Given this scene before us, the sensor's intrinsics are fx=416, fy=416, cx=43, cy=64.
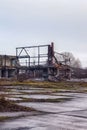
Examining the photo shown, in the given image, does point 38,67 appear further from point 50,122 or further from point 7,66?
point 50,122

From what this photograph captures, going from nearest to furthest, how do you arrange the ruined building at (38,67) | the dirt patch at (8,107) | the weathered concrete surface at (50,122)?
the weathered concrete surface at (50,122) < the dirt patch at (8,107) < the ruined building at (38,67)

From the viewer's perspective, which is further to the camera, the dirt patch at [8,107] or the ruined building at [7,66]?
the ruined building at [7,66]

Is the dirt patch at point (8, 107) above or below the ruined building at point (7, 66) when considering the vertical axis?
below

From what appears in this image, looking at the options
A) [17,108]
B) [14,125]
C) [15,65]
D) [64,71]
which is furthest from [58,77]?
[14,125]

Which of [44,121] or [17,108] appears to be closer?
[44,121]

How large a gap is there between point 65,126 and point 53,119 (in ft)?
5.35

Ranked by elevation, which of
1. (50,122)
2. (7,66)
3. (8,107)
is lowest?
(50,122)

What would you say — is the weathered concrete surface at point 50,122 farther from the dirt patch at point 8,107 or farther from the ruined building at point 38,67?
the ruined building at point 38,67

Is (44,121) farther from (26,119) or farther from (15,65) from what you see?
(15,65)

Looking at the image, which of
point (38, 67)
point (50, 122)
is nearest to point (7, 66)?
point (38, 67)

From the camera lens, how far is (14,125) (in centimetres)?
1182

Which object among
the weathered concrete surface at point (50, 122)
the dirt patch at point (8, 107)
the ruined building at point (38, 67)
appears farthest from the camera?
the ruined building at point (38, 67)

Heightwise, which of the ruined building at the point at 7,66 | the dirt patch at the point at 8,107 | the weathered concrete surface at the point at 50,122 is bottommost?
the weathered concrete surface at the point at 50,122

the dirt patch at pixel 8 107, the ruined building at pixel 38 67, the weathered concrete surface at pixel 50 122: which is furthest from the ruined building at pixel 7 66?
the weathered concrete surface at pixel 50 122
